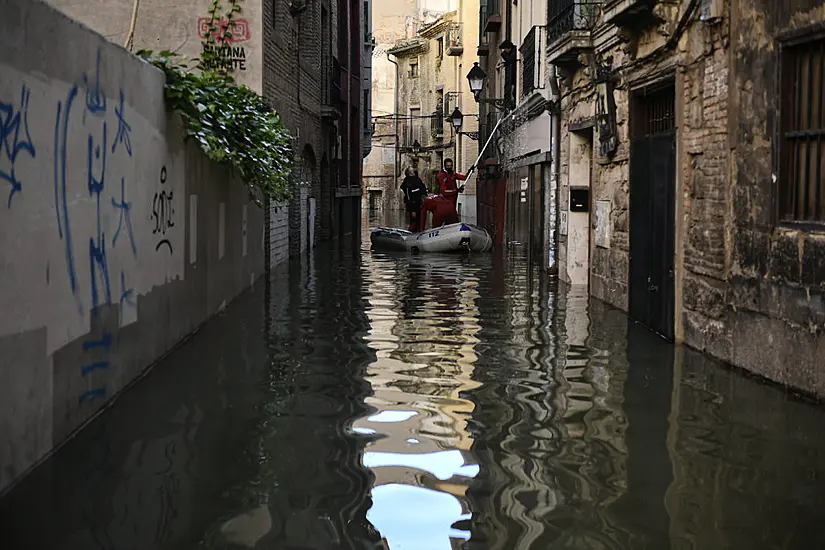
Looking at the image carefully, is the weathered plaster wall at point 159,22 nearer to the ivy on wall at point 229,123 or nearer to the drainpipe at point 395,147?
the ivy on wall at point 229,123

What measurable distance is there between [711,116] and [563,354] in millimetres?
2231

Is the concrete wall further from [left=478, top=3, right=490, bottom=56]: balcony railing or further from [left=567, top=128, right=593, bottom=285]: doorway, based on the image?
[left=478, top=3, right=490, bottom=56]: balcony railing

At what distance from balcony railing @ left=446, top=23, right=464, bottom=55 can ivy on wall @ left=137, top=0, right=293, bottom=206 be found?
31.3 m

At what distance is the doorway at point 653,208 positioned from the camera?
10070 millimetres

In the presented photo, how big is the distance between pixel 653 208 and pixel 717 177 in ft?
6.70

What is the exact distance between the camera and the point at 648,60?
35.9 ft

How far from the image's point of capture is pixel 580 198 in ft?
49.0

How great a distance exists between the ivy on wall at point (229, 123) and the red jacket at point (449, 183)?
1346cm

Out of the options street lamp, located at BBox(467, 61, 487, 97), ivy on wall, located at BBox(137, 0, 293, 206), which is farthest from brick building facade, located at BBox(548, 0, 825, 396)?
street lamp, located at BBox(467, 61, 487, 97)

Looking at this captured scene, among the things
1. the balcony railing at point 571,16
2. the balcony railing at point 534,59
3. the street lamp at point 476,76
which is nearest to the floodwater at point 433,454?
the balcony railing at point 571,16

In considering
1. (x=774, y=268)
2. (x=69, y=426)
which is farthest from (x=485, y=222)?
(x=69, y=426)

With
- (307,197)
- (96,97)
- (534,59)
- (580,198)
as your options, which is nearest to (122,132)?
(96,97)

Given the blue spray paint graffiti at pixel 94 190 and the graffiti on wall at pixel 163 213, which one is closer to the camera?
the blue spray paint graffiti at pixel 94 190

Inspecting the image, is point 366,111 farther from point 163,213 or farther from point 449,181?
point 163,213
